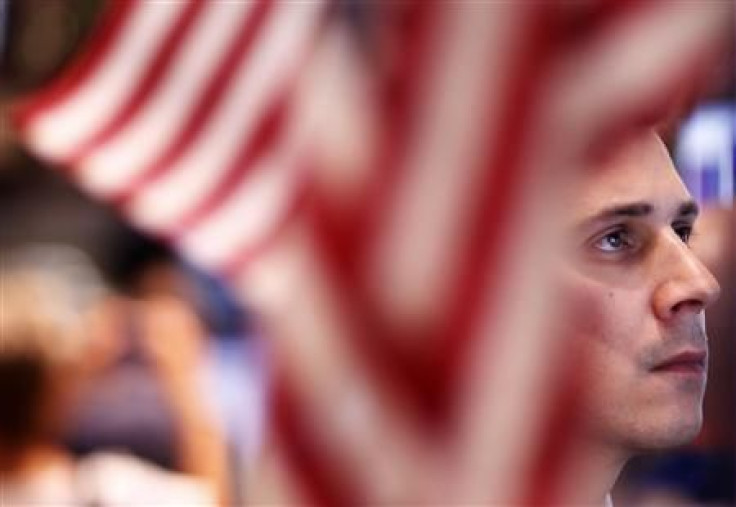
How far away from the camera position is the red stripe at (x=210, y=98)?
0.86 m

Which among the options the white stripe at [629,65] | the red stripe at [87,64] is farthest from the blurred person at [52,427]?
the white stripe at [629,65]

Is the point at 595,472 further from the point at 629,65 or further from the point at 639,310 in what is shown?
the point at 629,65

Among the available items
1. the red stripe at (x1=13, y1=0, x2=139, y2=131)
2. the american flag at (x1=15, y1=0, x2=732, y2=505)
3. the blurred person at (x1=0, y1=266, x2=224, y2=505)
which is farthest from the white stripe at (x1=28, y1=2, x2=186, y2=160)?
the blurred person at (x1=0, y1=266, x2=224, y2=505)

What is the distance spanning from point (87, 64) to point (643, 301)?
1.37ft

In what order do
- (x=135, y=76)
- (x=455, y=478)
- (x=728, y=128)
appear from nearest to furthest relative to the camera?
1. (x=455, y=478)
2. (x=135, y=76)
3. (x=728, y=128)

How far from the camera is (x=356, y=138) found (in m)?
0.68

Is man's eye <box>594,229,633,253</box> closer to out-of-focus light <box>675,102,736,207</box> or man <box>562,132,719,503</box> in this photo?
man <box>562,132,719,503</box>

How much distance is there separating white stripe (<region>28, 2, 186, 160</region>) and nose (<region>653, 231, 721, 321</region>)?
33cm

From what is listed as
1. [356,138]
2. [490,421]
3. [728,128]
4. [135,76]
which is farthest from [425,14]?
[728,128]

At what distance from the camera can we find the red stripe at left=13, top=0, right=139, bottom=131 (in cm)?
94

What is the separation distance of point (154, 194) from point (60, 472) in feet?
2.12

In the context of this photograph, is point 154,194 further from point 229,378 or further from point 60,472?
point 229,378

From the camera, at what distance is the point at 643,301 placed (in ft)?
2.51

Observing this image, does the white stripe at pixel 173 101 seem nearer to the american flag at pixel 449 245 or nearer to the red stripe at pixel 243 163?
the red stripe at pixel 243 163
